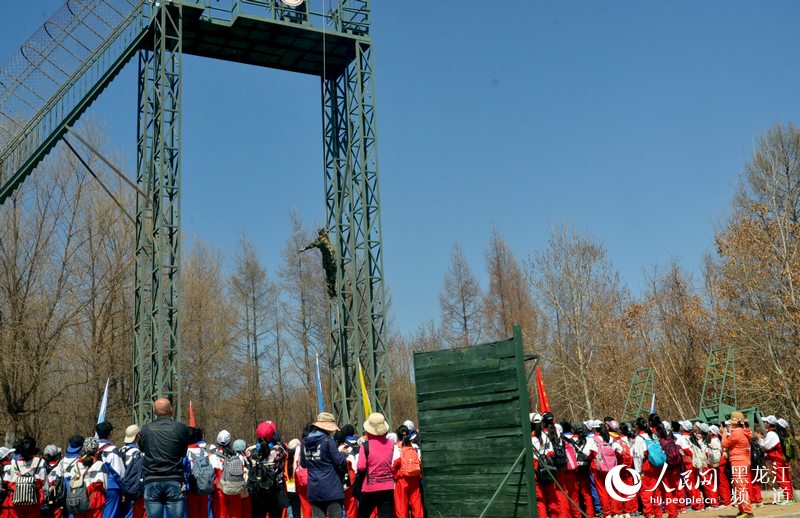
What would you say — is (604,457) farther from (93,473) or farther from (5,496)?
(5,496)

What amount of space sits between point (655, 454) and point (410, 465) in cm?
409

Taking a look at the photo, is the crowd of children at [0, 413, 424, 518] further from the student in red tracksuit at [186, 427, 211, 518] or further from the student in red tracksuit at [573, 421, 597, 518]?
the student in red tracksuit at [573, 421, 597, 518]

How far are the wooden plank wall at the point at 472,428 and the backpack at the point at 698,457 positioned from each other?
8.42m

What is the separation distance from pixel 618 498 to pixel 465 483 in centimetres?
734

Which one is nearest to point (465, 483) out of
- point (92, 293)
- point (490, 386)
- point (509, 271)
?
point (490, 386)

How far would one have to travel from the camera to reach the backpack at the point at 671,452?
42.6ft

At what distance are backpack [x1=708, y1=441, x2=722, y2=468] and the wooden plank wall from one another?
9166mm

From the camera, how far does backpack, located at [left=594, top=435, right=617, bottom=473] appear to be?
1330 cm

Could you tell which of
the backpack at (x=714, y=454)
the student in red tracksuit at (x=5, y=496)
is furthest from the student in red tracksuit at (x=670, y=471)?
the student in red tracksuit at (x=5, y=496)

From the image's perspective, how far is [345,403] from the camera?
2309 centimetres

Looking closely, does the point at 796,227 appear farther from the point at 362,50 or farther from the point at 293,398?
the point at 293,398

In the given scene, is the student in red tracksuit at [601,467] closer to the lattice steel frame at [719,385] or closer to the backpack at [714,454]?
the backpack at [714,454]

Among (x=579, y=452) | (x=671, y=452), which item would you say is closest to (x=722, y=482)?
(x=671, y=452)

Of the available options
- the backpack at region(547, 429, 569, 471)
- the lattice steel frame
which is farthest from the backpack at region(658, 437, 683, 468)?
the lattice steel frame
